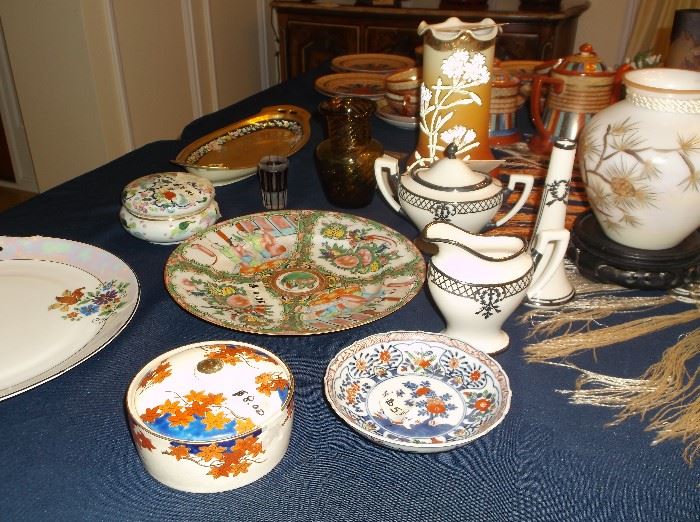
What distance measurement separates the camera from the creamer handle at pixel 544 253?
0.77 meters

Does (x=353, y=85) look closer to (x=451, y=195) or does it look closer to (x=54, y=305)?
(x=451, y=195)

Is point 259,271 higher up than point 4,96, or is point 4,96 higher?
point 259,271

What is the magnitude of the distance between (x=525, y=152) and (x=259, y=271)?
70 cm

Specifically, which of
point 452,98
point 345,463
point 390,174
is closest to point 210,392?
point 345,463

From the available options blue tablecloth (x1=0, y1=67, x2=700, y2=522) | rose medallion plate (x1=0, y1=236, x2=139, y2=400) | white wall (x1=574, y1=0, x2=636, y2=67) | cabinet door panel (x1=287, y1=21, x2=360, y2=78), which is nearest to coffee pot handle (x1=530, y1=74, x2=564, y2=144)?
blue tablecloth (x1=0, y1=67, x2=700, y2=522)

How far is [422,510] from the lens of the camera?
1.86 ft

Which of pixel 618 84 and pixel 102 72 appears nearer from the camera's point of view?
pixel 618 84

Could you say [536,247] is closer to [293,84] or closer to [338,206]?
[338,206]

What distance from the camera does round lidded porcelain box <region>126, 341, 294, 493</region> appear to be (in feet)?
1.79

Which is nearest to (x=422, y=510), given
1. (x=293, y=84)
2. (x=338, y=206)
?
(x=338, y=206)

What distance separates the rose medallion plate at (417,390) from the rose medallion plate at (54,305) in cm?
30

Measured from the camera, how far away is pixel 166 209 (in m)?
0.97

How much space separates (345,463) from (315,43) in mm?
2866

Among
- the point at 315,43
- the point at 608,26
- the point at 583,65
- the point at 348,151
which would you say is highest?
the point at 583,65
